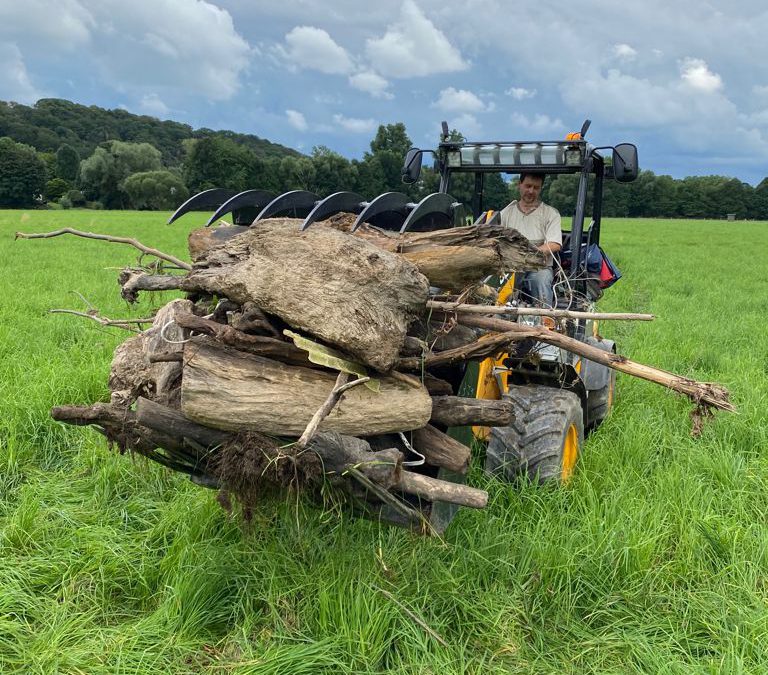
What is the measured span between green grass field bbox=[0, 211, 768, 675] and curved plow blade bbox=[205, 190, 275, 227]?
144 cm

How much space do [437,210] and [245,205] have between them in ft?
3.76

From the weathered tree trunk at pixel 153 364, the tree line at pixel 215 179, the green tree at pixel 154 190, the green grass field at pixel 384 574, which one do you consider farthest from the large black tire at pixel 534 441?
the green tree at pixel 154 190

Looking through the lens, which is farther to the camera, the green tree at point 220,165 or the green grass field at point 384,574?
the green tree at point 220,165

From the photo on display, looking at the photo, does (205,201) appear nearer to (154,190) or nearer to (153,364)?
(153,364)

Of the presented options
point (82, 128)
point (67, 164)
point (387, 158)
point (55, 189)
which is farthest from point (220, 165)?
point (82, 128)

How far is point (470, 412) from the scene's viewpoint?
288 centimetres

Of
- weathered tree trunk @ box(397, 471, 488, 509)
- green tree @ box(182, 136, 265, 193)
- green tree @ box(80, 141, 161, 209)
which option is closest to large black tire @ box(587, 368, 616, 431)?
weathered tree trunk @ box(397, 471, 488, 509)

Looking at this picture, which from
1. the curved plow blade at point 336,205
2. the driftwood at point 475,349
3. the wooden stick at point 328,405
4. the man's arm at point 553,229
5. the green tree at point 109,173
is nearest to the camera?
the wooden stick at point 328,405

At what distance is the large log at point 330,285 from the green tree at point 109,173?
6678 cm

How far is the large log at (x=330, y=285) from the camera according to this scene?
→ 8.66 feet

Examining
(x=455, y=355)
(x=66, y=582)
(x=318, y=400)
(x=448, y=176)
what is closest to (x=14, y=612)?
(x=66, y=582)

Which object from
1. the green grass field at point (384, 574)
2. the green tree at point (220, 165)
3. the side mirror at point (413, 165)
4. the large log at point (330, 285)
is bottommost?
the green grass field at point (384, 574)

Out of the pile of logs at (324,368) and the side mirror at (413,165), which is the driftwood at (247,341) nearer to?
the pile of logs at (324,368)

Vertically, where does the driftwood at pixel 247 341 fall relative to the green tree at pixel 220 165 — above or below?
below
